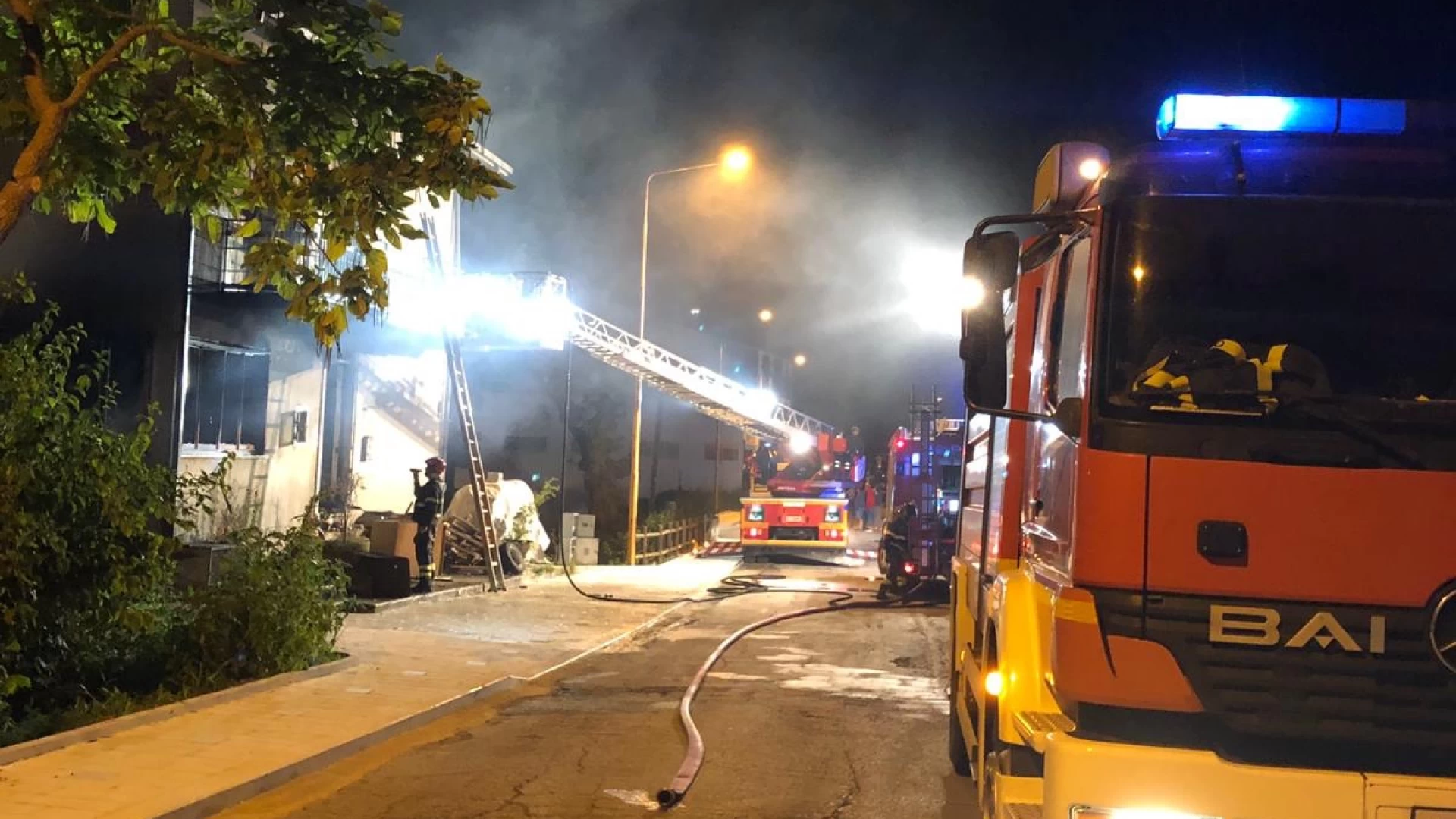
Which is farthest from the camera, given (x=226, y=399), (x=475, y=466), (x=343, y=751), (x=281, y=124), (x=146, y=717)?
(x=475, y=466)

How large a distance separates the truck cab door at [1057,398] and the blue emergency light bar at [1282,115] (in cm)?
64

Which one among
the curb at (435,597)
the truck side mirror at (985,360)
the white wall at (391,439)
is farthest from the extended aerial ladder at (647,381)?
the truck side mirror at (985,360)

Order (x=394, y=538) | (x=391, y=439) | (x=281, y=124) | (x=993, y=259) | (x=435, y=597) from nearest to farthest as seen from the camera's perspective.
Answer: (x=993, y=259), (x=281, y=124), (x=435, y=597), (x=394, y=538), (x=391, y=439)

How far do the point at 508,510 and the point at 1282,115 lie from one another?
686 inches

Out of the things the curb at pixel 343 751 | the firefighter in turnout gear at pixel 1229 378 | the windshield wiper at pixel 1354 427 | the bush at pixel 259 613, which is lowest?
the curb at pixel 343 751

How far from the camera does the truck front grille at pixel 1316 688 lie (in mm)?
3129

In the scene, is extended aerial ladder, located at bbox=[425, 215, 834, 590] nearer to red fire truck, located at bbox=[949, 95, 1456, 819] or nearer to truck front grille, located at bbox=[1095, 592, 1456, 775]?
red fire truck, located at bbox=[949, 95, 1456, 819]

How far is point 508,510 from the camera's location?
20422 millimetres

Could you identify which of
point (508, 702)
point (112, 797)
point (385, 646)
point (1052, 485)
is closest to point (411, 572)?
point (385, 646)

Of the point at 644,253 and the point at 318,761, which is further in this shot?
the point at 644,253

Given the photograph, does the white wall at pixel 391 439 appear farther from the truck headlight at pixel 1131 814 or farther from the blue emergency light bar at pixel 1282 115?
the truck headlight at pixel 1131 814

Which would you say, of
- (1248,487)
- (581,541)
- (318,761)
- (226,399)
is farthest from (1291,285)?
(581,541)

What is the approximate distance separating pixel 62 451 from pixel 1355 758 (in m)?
7.16

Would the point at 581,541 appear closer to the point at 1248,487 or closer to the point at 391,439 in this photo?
the point at 391,439
